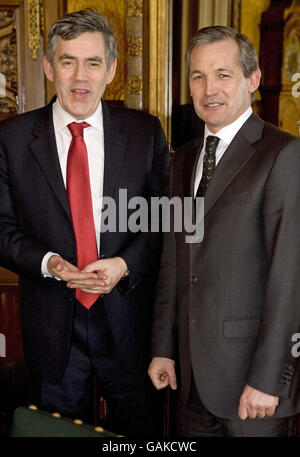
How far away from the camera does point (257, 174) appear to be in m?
1.39

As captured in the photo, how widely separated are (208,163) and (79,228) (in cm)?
46

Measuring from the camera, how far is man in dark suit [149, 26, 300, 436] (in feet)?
4.44

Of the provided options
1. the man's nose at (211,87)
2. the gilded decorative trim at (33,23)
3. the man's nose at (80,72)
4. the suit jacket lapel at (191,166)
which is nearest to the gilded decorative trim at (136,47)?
the gilded decorative trim at (33,23)

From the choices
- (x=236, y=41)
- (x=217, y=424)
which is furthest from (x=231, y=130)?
(x=217, y=424)

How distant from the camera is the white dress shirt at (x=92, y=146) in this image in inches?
69.2

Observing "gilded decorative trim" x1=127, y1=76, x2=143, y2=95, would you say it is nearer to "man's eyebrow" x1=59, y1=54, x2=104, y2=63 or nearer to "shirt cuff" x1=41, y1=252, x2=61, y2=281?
"man's eyebrow" x1=59, y1=54, x2=104, y2=63

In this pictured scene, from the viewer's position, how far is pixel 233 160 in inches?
57.3

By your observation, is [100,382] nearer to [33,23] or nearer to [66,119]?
[66,119]

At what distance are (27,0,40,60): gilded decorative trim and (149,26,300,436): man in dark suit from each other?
1873 mm

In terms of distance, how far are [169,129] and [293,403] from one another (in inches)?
79.9

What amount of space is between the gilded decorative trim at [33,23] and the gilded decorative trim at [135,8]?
540mm

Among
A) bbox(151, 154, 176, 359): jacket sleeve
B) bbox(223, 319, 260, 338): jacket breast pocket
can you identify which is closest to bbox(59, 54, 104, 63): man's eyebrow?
bbox(151, 154, 176, 359): jacket sleeve

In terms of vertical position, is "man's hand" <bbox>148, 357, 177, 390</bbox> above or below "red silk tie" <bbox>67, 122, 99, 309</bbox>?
below
